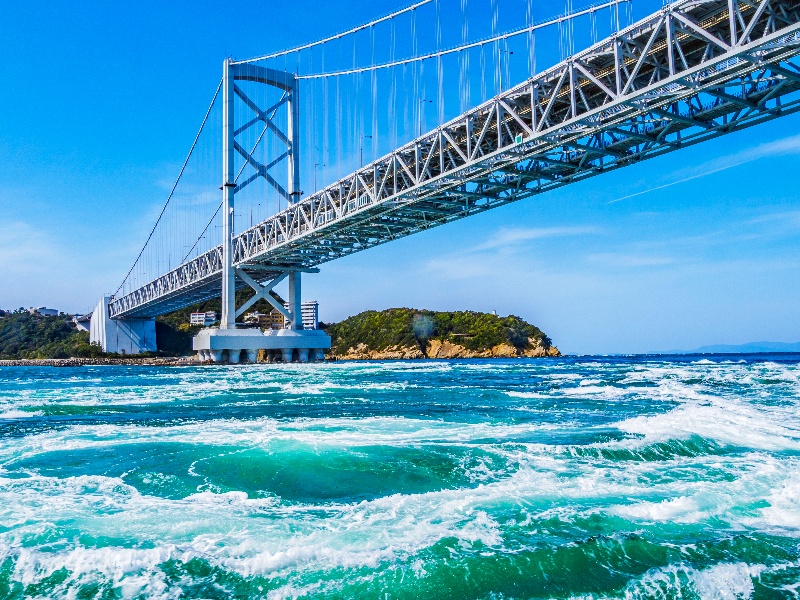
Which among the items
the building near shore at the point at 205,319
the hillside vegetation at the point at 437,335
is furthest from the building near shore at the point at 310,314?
the hillside vegetation at the point at 437,335

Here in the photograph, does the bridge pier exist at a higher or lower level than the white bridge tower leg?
lower

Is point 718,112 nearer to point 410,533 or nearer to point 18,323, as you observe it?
point 410,533

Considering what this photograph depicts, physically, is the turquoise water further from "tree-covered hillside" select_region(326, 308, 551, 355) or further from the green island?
"tree-covered hillside" select_region(326, 308, 551, 355)

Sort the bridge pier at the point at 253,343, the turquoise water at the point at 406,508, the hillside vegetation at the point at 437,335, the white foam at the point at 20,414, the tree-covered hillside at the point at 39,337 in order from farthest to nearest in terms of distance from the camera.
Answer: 1. the hillside vegetation at the point at 437,335
2. the tree-covered hillside at the point at 39,337
3. the bridge pier at the point at 253,343
4. the white foam at the point at 20,414
5. the turquoise water at the point at 406,508

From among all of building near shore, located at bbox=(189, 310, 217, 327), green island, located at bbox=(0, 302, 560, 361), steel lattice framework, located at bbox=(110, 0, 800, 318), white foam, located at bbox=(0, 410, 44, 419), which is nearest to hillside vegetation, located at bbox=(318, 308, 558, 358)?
green island, located at bbox=(0, 302, 560, 361)

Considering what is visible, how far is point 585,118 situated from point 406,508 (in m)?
13.8

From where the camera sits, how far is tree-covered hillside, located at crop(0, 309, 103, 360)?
226 ft

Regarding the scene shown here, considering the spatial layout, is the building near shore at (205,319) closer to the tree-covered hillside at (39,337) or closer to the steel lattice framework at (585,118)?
the tree-covered hillside at (39,337)

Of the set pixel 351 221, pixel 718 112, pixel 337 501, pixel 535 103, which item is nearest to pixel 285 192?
pixel 351 221

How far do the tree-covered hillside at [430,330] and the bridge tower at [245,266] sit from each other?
3587 centimetres

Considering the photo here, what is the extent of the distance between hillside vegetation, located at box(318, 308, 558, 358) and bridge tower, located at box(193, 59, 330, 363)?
3514 centimetres

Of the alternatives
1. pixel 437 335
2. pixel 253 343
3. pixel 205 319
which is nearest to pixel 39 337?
pixel 205 319

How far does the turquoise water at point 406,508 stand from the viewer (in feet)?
12.5

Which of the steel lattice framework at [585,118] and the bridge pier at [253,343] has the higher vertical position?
the steel lattice framework at [585,118]
